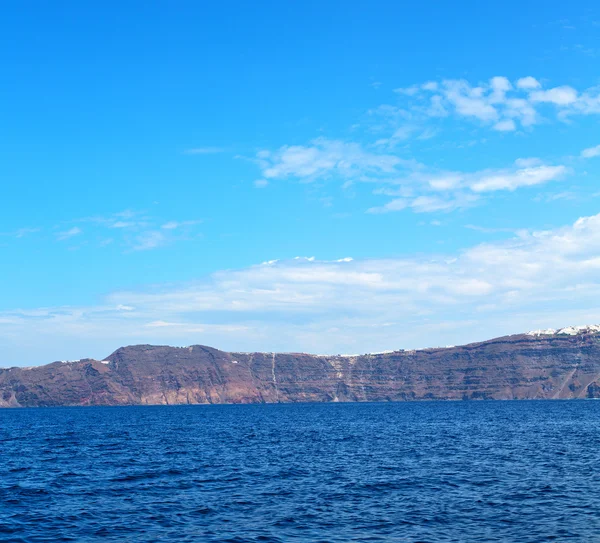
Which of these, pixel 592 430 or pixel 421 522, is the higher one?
pixel 421 522

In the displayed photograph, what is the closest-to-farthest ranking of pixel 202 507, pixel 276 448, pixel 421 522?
pixel 421 522
pixel 202 507
pixel 276 448

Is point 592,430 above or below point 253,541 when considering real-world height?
below

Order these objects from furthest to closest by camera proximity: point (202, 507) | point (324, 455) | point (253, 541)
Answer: point (324, 455), point (202, 507), point (253, 541)

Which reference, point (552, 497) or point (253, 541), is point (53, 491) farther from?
point (552, 497)

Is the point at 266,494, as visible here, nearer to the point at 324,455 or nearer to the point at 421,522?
the point at 421,522

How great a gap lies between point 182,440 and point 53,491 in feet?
157

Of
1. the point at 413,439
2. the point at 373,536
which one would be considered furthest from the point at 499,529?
the point at 413,439

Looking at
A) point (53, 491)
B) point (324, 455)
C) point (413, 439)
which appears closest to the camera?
point (53, 491)

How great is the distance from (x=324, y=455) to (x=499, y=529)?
123 ft

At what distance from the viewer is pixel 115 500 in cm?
4284

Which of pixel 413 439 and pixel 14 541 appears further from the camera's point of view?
pixel 413 439

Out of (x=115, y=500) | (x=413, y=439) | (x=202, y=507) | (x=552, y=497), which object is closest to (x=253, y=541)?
(x=202, y=507)

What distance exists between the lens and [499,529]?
1308 inches

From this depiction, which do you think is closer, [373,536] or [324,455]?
[373,536]
